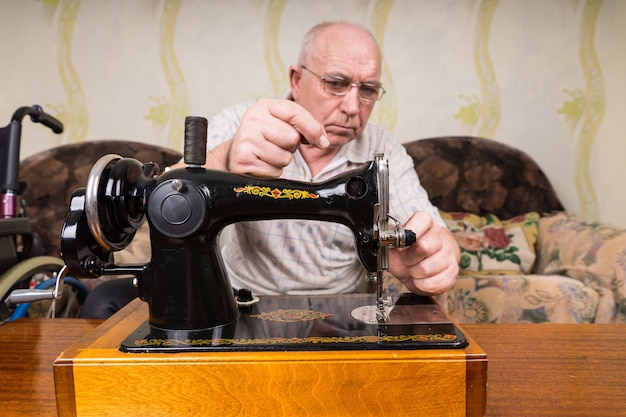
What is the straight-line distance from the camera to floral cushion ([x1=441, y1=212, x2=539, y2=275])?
2934 mm

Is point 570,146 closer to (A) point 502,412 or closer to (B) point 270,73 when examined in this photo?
(B) point 270,73

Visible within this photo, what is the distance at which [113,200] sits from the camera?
2.96ft

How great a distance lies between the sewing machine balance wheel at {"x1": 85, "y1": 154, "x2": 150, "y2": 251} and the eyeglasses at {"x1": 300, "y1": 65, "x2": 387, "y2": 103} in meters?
0.83

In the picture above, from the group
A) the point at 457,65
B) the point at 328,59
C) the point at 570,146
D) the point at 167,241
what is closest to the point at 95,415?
the point at 167,241

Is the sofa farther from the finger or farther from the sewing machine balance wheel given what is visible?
the sewing machine balance wheel

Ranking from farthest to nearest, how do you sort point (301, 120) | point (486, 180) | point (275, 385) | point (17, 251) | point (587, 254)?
point (486, 180), point (587, 254), point (17, 251), point (301, 120), point (275, 385)

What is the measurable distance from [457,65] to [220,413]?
3113 millimetres

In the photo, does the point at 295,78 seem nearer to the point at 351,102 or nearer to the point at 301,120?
the point at 351,102

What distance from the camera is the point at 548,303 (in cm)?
247

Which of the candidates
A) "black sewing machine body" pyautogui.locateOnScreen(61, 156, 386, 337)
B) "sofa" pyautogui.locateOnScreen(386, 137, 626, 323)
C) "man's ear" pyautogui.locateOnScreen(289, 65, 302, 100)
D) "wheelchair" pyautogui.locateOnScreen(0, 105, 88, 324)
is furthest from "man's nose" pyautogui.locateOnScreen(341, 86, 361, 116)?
"sofa" pyautogui.locateOnScreen(386, 137, 626, 323)

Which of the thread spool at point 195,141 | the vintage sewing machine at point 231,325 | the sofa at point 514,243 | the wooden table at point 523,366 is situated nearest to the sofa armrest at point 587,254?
the sofa at point 514,243

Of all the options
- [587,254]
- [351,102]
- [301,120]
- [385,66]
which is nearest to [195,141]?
[301,120]

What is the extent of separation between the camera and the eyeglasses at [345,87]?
1646 millimetres

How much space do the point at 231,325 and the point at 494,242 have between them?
2.43 m
